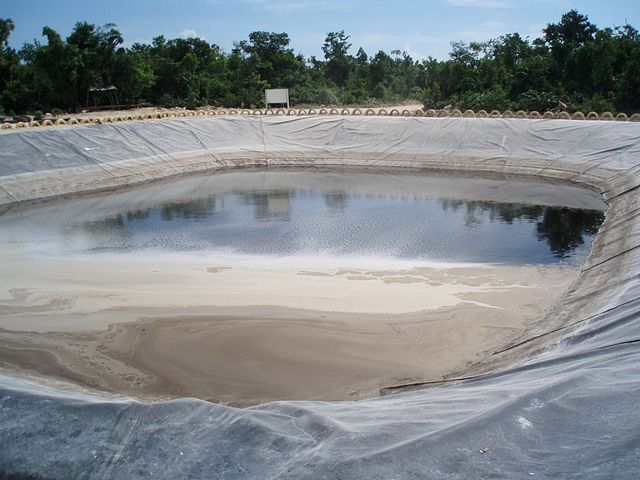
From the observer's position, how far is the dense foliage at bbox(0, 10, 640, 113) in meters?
25.7

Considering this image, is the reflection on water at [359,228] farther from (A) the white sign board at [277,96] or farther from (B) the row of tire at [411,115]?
(A) the white sign board at [277,96]

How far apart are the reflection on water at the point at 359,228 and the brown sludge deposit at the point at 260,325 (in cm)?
139

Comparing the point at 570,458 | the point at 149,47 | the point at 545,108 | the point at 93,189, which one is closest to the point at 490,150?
the point at 545,108

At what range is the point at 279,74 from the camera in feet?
120

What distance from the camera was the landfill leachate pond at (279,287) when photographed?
23.9ft

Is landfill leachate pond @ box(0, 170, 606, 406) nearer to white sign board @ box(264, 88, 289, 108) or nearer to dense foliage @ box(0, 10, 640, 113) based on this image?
dense foliage @ box(0, 10, 640, 113)

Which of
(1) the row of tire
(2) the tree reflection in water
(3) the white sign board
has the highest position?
(3) the white sign board

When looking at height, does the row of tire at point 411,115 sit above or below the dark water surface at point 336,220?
above

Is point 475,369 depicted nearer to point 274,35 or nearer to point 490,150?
point 490,150

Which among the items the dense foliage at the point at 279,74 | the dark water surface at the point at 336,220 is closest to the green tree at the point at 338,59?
the dense foliage at the point at 279,74

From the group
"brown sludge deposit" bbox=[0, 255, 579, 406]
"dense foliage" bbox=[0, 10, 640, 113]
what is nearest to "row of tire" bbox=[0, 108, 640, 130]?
"dense foliage" bbox=[0, 10, 640, 113]

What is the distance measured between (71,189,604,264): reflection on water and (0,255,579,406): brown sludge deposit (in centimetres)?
139

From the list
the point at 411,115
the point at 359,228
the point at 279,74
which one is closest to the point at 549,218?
the point at 359,228

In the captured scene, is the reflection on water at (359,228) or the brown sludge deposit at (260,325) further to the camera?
the reflection on water at (359,228)
